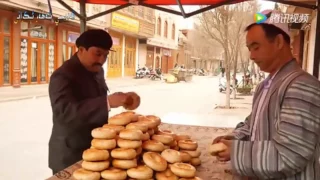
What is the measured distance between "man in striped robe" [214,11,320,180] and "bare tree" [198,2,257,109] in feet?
40.6

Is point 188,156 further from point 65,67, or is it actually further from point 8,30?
point 8,30

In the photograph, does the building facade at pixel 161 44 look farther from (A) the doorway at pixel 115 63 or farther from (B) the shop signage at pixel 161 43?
(A) the doorway at pixel 115 63

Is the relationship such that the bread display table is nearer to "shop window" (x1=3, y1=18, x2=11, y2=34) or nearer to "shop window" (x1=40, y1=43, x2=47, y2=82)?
"shop window" (x1=3, y1=18, x2=11, y2=34)

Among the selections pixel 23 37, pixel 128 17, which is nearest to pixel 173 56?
pixel 128 17

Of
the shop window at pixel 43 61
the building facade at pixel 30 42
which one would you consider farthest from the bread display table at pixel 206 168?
the shop window at pixel 43 61

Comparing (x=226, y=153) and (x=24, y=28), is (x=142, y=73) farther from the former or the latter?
(x=226, y=153)

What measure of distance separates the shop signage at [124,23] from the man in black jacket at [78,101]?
79.0ft

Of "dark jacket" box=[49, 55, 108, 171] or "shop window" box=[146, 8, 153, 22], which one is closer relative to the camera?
"dark jacket" box=[49, 55, 108, 171]

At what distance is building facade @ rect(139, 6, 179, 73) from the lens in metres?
38.2

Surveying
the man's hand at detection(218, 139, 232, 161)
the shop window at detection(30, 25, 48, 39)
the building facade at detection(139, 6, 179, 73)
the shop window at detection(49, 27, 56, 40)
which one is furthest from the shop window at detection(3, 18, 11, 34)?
the building facade at detection(139, 6, 179, 73)

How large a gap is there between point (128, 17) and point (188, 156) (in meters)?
27.8

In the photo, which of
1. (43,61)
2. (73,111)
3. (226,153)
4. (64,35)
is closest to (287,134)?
(226,153)

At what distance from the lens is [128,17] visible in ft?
95.3

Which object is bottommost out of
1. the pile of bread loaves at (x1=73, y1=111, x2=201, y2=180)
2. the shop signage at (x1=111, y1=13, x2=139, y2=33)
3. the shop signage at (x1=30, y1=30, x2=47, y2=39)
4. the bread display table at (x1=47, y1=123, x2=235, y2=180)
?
the bread display table at (x1=47, y1=123, x2=235, y2=180)
